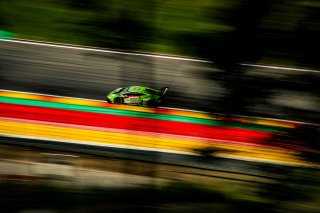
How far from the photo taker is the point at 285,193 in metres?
1.95

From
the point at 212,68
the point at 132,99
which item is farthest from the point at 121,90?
the point at 212,68

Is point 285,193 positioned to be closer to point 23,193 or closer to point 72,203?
point 72,203

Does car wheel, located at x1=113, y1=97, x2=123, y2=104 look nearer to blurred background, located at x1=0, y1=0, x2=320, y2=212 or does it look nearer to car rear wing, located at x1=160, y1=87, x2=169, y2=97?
blurred background, located at x1=0, y1=0, x2=320, y2=212

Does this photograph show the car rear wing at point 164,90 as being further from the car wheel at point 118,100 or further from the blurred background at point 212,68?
the car wheel at point 118,100

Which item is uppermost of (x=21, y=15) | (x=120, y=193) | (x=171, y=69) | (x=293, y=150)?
(x=21, y=15)

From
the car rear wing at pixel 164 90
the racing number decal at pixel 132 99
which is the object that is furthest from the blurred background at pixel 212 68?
the racing number decal at pixel 132 99

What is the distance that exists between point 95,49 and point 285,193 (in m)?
1.19

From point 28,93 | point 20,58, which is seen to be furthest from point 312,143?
point 28,93

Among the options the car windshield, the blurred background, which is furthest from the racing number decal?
the blurred background

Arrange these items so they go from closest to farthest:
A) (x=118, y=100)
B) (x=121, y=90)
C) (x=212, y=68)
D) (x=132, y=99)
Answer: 1. (x=212, y=68)
2. (x=132, y=99)
3. (x=121, y=90)
4. (x=118, y=100)

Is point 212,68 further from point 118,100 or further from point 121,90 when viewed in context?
point 118,100

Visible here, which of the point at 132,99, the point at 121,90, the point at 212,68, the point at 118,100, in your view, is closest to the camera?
the point at 212,68

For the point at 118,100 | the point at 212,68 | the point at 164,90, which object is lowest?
the point at 118,100

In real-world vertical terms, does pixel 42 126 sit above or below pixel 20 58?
below
